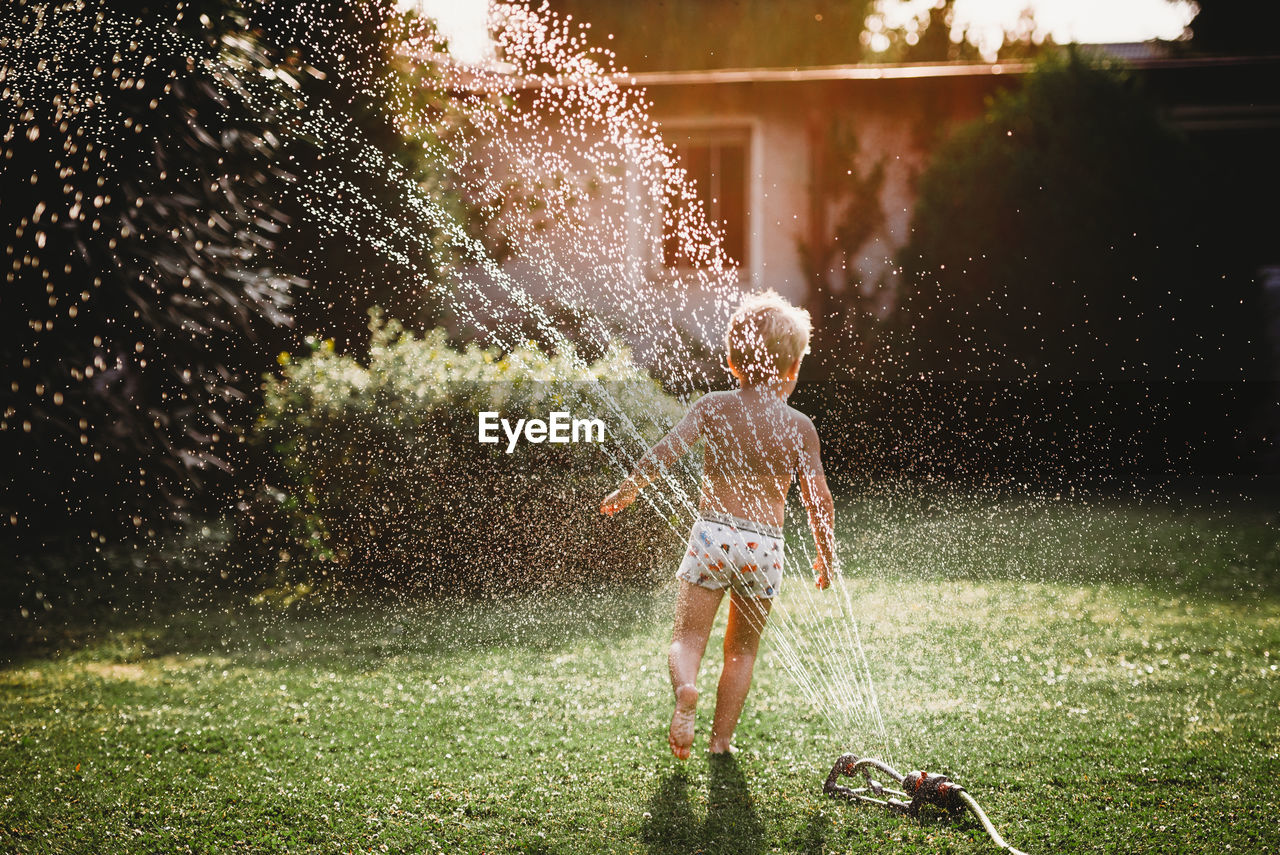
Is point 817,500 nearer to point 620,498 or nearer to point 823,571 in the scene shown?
point 823,571

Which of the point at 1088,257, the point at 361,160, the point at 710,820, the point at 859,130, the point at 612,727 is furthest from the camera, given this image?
the point at 859,130

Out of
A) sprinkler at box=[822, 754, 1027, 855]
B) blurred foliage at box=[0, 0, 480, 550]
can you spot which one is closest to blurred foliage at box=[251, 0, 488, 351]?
blurred foliage at box=[0, 0, 480, 550]

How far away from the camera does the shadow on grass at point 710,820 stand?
277 centimetres

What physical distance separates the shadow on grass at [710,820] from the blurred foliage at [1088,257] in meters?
7.30

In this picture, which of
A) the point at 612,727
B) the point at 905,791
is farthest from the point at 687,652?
the point at 905,791

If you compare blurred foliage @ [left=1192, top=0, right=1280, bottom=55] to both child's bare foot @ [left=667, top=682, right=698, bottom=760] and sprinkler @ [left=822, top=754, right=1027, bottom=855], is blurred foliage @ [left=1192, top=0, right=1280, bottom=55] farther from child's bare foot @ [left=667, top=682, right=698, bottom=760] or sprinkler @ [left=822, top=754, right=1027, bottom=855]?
child's bare foot @ [left=667, top=682, right=698, bottom=760]

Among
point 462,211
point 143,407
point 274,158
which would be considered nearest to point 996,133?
point 462,211

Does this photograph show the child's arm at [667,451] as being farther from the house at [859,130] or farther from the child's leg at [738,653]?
the house at [859,130]

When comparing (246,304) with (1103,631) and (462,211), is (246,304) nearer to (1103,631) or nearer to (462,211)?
(462,211)

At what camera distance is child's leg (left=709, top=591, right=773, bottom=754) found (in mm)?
3305

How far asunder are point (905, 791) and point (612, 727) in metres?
1.10

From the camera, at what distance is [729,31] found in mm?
27406

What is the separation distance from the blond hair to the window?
8322 mm

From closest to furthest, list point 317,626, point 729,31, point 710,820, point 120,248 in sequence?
point 710,820 → point 317,626 → point 120,248 → point 729,31
